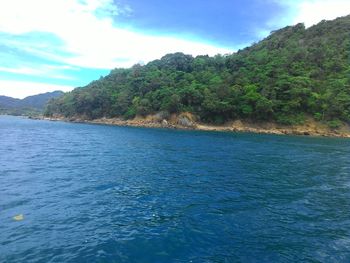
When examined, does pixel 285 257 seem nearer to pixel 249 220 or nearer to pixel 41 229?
pixel 249 220

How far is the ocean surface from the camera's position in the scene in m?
11.8

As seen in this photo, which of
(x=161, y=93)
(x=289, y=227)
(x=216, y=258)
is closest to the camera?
(x=216, y=258)

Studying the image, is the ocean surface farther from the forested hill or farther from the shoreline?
the forested hill

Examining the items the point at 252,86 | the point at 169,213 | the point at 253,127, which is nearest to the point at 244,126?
the point at 253,127

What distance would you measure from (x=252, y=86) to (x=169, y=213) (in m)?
91.4

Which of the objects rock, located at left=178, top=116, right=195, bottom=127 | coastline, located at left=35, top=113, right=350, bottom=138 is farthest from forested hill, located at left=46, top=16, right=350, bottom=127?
rock, located at left=178, top=116, right=195, bottom=127

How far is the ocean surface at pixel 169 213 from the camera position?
464 inches

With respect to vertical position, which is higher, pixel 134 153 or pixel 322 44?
pixel 322 44

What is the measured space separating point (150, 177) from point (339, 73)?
3895 inches

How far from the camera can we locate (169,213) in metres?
16.2

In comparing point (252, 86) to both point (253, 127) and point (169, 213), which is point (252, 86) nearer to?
point (253, 127)

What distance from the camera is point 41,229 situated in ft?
43.4

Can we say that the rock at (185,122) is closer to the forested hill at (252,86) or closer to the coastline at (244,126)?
the coastline at (244,126)

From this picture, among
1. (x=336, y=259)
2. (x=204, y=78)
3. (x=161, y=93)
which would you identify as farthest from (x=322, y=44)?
(x=336, y=259)
